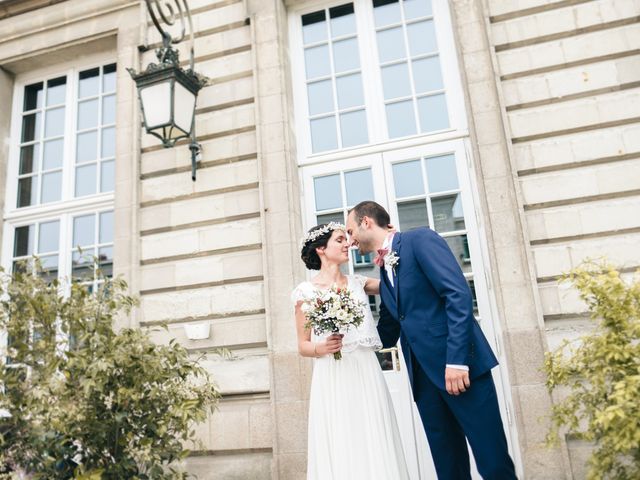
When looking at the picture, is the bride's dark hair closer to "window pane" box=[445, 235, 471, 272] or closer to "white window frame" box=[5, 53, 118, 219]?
"window pane" box=[445, 235, 471, 272]

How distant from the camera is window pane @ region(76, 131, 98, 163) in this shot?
731 centimetres

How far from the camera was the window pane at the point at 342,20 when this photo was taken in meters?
6.62

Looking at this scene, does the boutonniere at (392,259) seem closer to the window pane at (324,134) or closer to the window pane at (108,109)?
the window pane at (324,134)

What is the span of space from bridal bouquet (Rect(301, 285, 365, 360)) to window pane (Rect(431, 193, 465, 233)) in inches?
92.8

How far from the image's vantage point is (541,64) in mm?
5508

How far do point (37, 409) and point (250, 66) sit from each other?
179 inches

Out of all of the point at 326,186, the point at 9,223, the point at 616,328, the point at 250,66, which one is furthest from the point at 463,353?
the point at 9,223

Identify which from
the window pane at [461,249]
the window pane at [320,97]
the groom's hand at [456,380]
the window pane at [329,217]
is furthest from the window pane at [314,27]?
the groom's hand at [456,380]

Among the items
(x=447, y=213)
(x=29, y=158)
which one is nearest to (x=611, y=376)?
(x=447, y=213)

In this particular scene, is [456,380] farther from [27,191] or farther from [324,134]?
[27,191]

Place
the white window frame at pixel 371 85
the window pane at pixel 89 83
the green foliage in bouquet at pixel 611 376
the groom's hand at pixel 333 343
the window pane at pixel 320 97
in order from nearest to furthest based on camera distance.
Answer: the green foliage in bouquet at pixel 611 376 → the groom's hand at pixel 333 343 → the white window frame at pixel 371 85 → the window pane at pixel 320 97 → the window pane at pixel 89 83

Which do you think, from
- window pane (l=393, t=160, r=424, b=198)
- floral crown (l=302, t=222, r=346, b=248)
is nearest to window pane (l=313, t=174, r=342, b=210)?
window pane (l=393, t=160, r=424, b=198)

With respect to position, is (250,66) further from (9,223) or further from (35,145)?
(9,223)

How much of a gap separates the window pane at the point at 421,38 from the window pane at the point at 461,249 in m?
2.40
